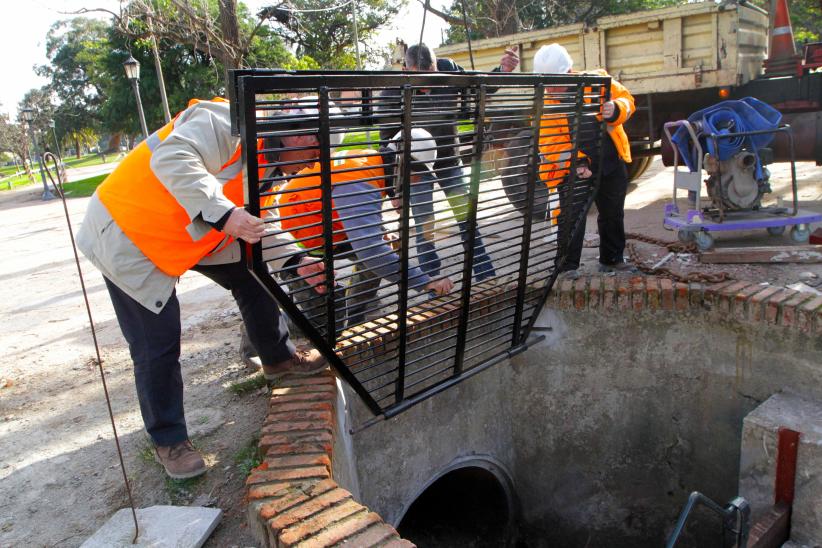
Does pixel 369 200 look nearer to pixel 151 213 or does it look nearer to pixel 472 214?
pixel 472 214

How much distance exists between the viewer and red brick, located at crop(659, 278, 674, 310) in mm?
3707

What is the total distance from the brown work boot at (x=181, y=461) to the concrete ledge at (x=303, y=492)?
0.35 m

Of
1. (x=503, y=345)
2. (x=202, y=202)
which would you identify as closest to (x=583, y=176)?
(x=503, y=345)

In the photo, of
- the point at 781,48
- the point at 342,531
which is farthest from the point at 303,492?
the point at 781,48

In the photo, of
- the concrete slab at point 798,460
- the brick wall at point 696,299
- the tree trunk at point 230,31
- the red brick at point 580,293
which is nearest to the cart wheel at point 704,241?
the brick wall at point 696,299

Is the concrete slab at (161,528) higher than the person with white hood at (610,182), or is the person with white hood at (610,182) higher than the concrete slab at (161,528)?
the person with white hood at (610,182)

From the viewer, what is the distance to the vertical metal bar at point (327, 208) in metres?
1.91

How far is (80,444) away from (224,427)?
0.71 m

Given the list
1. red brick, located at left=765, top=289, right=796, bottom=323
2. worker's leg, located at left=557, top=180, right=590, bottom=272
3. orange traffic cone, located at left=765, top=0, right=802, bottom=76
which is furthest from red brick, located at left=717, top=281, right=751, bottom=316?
orange traffic cone, located at left=765, top=0, right=802, bottom=76

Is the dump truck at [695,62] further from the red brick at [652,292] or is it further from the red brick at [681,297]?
A: the red brick at [681,297]

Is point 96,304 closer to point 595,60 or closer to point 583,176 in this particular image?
point 583,176

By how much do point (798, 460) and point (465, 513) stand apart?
2238mm

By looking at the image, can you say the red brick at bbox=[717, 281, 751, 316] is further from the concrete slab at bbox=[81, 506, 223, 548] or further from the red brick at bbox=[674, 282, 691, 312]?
the concrete slab at bbox=[81, 506, 223, 548]

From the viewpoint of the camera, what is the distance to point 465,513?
14.8 ft
